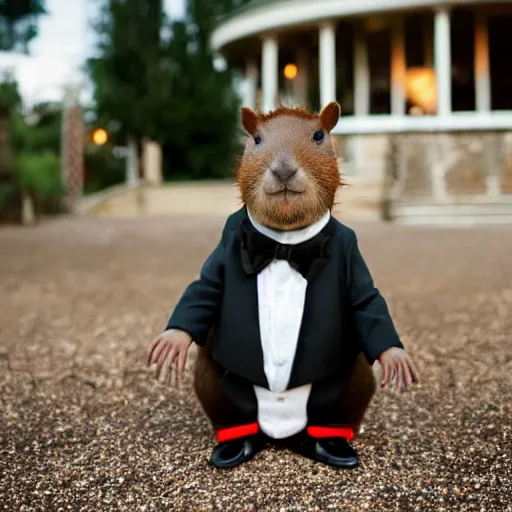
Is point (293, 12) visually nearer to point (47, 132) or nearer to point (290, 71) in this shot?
point (290, 71)

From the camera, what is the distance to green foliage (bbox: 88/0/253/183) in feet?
63.1

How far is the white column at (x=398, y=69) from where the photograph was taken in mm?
A: 14530

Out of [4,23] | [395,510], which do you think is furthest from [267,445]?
[4,23]

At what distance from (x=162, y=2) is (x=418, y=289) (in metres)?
17.6

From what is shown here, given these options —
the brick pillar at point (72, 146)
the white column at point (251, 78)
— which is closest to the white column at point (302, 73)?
the white column at point (251, 78)

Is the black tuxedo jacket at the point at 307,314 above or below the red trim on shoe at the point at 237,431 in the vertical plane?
above

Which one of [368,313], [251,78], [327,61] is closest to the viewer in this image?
[368,313]

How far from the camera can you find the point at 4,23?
6.11 m

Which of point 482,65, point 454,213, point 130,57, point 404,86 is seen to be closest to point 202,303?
point 454,213

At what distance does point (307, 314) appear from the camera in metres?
1.86

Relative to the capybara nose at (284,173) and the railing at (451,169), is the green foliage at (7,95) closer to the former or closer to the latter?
the railing at (451,169)

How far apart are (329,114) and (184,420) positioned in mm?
1175

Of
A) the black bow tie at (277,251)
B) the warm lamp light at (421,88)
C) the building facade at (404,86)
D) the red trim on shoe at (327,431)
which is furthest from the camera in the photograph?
the warm lamp light at (421,88)

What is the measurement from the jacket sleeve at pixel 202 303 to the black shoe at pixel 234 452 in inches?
12.3
